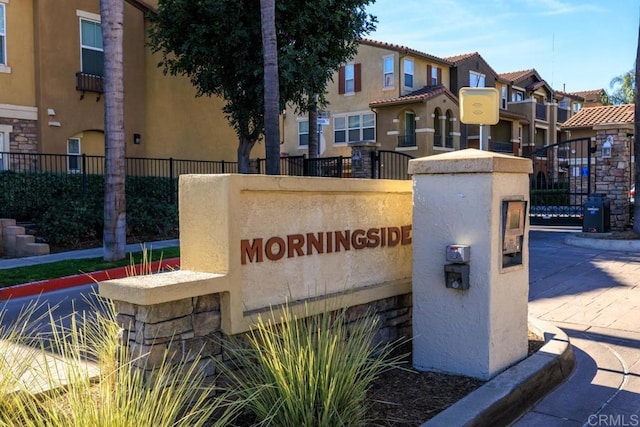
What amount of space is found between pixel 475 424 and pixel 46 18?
17.6 m

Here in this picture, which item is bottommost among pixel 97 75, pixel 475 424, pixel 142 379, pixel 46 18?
pixel 475 424

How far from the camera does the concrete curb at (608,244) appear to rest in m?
12.7

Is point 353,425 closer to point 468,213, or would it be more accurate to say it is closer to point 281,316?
point 281,316

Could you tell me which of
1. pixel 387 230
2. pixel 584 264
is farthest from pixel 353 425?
pixel 584 264

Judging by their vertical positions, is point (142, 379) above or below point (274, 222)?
below

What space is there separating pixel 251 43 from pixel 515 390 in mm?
14178

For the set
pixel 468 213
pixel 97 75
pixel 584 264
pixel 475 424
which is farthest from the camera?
pixel 97 75

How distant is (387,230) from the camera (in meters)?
5.61

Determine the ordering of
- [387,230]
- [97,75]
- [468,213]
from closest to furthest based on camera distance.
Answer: [468,213]
[387,230]
[97,75]

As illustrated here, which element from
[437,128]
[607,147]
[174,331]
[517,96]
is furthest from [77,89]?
[517,96]

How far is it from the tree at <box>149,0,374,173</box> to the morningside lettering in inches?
438

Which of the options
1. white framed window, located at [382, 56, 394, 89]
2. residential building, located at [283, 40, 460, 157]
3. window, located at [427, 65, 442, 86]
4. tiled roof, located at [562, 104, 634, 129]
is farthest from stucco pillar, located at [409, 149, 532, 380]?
window, located at [427, 65, 442, 86]

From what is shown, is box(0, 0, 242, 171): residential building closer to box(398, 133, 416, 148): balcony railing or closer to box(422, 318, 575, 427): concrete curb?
box(422, 318, 575, 427): concrete curb

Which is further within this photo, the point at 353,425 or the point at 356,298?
the point at 356,298
